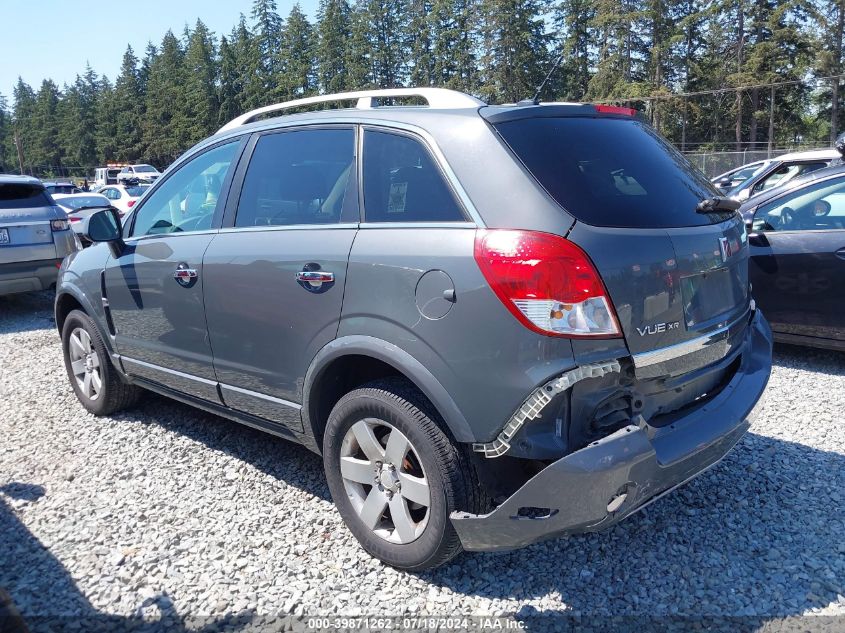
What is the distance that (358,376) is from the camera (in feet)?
10.2

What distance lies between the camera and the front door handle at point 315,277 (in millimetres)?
2944

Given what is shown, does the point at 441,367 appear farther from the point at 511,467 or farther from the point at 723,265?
the point at 723,265

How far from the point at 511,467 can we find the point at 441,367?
47cm

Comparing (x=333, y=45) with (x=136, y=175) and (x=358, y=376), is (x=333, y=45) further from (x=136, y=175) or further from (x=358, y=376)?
(x=358, y=376)

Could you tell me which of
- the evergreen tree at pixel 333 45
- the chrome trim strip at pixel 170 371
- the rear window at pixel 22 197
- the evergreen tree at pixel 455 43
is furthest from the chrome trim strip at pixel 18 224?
the evergreen tree at pixel 333 45

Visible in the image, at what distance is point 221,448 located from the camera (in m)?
4.30

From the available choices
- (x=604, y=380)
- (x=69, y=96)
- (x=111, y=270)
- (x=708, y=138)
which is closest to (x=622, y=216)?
(x=604, y=380)

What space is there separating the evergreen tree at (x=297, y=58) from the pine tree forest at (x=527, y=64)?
5.8 inches

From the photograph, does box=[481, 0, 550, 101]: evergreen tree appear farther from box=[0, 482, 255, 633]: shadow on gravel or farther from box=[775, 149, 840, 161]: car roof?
box=[0, 482, 255, 633]: shadow on gravel

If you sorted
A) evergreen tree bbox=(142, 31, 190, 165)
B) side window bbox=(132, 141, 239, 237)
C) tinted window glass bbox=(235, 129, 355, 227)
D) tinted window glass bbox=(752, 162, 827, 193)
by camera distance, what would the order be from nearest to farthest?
tinted window glass bbox=(235, 129, 355, 227), side window bbox=(132, 141, 239, 237), tinted window glass bbox=(752, 162, 827, 193), evergreen tree bbox=(142, 31, 190, 165)

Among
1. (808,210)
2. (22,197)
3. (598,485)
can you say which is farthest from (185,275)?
(22,197)

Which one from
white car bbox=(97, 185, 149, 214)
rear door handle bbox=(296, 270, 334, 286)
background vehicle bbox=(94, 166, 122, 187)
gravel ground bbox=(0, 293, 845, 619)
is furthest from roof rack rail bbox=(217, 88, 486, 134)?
background vehicle bbox=(94, 166, 122, 187)

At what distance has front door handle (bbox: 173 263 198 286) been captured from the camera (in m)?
3.68

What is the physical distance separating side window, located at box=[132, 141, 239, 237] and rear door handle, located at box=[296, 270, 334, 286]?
3.20ft
